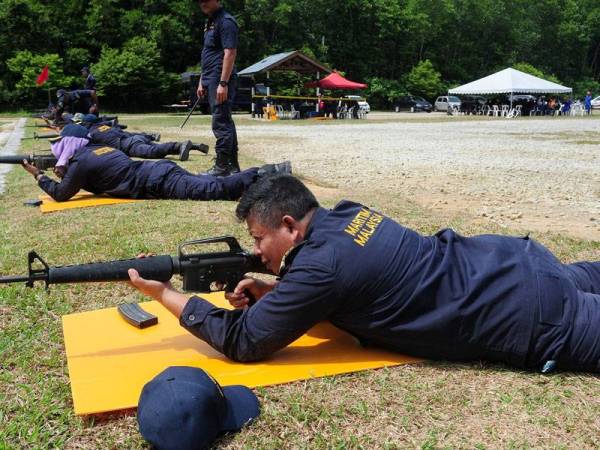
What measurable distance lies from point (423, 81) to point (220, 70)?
5447cm

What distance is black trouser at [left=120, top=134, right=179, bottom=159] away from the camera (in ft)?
34.1

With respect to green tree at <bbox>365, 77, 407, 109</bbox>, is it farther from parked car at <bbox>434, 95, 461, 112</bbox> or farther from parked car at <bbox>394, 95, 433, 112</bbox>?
parked car at <bbox>434, 95, 461, 112</bbox>

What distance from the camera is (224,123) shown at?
8062mm

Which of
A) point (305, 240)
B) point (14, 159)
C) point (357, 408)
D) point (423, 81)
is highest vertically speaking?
point (423, 81)

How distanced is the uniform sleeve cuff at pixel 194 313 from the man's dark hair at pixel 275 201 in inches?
20.2

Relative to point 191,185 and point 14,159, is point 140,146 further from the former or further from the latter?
point 191,185

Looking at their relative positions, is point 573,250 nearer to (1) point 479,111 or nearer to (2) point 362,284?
(2) point 362,284

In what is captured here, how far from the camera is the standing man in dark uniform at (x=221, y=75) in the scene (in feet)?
25.9

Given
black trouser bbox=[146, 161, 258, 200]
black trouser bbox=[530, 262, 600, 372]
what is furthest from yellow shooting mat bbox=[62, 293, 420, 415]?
black trouser bbox=[146, 161, 258, 200]

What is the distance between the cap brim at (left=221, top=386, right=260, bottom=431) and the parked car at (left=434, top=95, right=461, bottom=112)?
49.2 m

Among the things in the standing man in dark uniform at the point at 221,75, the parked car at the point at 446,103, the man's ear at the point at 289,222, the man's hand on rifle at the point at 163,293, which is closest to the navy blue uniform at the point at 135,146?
the standing man in dark uniform at the point at 221,75

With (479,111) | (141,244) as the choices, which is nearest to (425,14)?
(479,111)

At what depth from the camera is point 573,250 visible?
Answer: 5.48 metres

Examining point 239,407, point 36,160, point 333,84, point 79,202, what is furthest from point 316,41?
point 239,407
